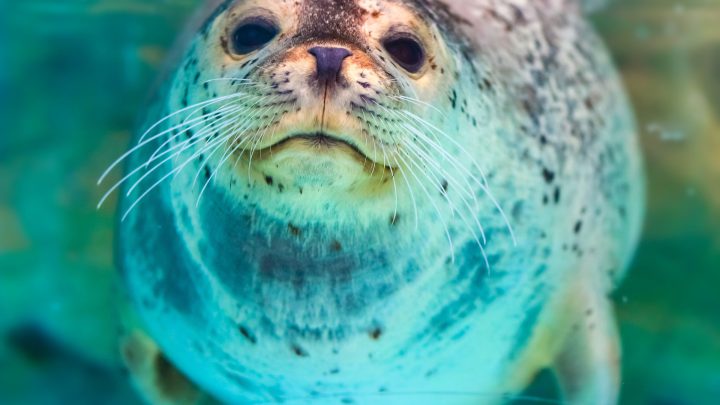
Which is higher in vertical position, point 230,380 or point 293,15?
point 293,15

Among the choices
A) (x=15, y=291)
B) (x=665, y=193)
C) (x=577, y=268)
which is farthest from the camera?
(x=665, y=193)

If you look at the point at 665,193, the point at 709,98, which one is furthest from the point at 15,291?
the point at 709,98

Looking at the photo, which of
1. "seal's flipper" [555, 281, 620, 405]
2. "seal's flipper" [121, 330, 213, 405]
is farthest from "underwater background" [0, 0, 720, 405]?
"seal's flipper" [121, 330, 213, 405]

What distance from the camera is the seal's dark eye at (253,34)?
131cm

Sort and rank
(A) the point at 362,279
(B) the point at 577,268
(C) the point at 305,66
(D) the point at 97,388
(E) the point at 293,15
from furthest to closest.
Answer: (D) the point at 97,388 → (B) the point at 577,268 → (A) the point at 362,279 → (E) the point at 293,15 → (C) the point at 305,66

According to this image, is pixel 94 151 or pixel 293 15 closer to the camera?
pixel 293 15

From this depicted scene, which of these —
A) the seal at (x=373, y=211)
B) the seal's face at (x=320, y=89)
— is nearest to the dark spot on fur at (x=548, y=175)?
the seal at (x=373, y=211)

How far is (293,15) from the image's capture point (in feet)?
4.23

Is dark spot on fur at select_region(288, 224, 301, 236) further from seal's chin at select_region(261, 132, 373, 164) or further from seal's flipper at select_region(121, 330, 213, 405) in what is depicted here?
seal's flipper at select_region(121, 330, 213, 405)

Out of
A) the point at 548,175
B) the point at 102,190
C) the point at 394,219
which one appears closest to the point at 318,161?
the point at 394,219

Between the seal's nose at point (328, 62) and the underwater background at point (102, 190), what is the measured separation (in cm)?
124

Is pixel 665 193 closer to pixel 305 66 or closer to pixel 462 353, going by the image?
pixel 462 353

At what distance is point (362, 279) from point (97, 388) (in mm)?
1469

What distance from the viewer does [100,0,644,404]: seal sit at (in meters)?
1.20
